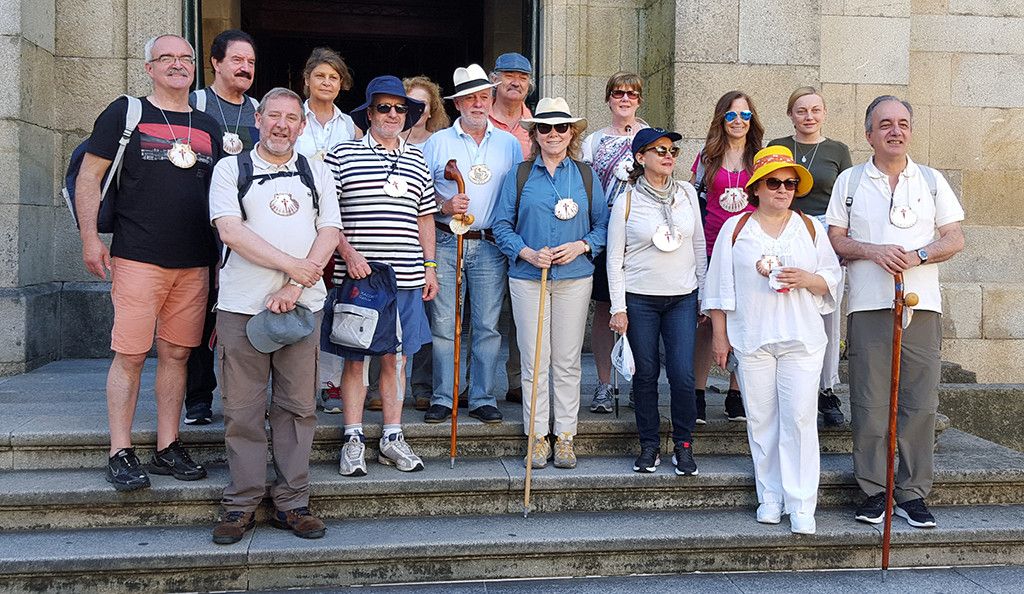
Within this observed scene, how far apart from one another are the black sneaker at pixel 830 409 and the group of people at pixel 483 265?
0.09 feet

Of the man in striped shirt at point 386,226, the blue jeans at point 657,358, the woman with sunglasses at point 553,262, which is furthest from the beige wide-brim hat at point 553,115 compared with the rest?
the blue jeans at point 657,358

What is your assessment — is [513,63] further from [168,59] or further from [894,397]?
[894,397]

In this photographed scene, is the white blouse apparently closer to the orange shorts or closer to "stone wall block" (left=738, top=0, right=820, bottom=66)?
the orange shorts

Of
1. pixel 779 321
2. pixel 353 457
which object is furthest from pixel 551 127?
pixel 353 457

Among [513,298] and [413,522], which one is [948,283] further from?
[413,522]

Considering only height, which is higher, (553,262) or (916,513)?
(553,262)

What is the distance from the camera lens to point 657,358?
489 centimetres

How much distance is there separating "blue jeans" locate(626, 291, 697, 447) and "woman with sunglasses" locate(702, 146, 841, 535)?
0.72 ft

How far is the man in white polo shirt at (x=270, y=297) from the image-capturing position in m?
4.09

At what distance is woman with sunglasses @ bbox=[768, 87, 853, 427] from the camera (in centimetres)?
534

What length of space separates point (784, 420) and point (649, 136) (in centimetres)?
159

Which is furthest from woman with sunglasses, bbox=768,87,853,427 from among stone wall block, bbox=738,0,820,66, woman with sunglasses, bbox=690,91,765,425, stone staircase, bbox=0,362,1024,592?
stone wall block, bbox=738,0,820,66

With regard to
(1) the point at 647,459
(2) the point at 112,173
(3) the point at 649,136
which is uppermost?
(3) the point at 649,136

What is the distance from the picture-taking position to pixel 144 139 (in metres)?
4.36
